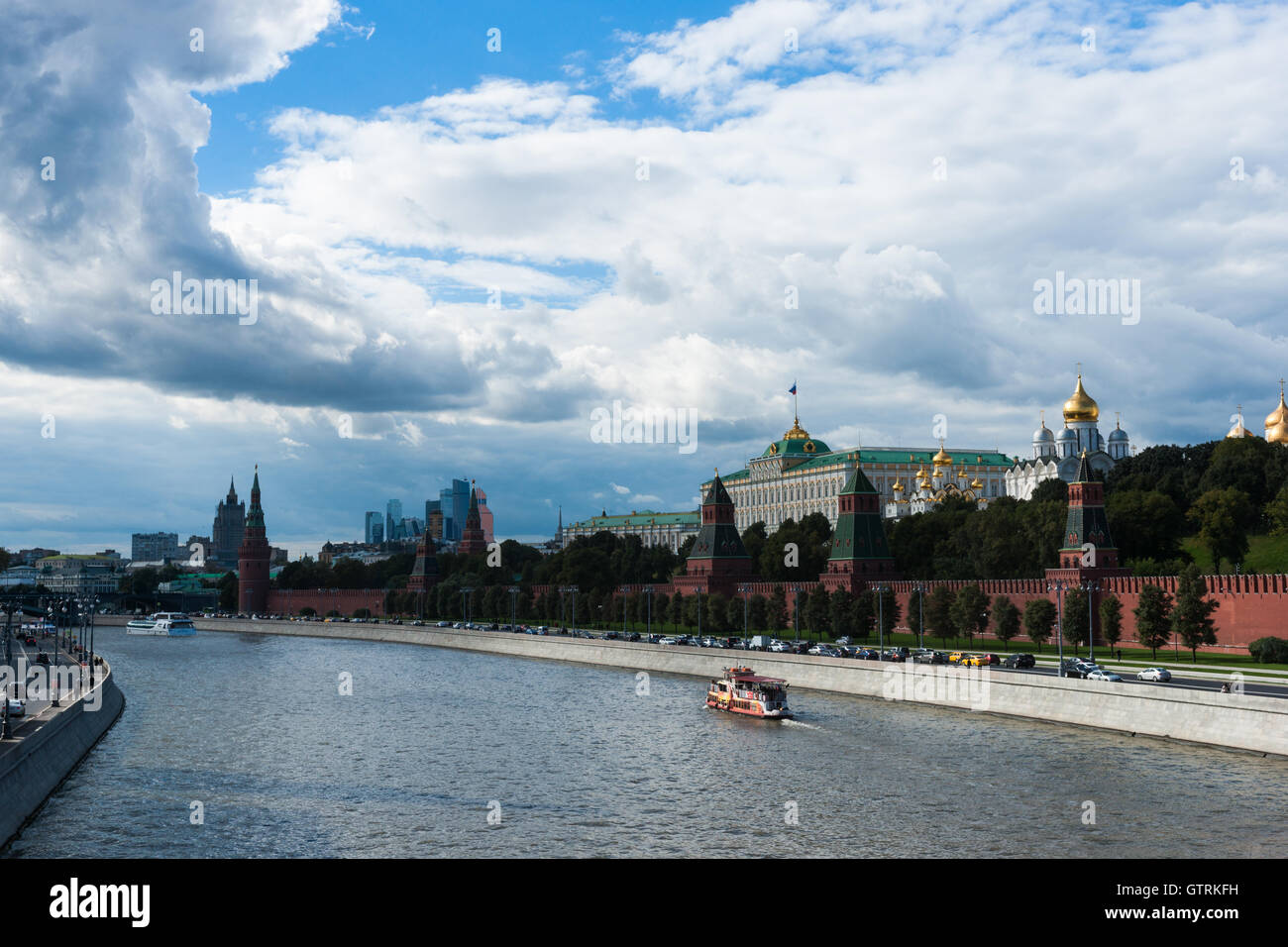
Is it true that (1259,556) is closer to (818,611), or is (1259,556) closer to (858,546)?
(858,546)

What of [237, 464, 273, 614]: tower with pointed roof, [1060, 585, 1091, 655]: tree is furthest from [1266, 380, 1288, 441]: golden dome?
[237, 464, 273, 614]: tower with pointed roof

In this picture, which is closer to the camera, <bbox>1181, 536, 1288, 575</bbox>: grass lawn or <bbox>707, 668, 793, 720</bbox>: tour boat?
→ <bbox>707, 668, 793, 720</bbox>: tour boat

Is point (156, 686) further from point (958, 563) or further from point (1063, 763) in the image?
point (958, 563)

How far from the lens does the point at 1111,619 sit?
183 ft

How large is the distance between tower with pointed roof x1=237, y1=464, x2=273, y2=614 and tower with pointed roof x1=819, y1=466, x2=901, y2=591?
93.7m

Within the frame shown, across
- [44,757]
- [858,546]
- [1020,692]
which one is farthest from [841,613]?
[44,757]

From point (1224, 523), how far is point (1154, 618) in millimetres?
28245

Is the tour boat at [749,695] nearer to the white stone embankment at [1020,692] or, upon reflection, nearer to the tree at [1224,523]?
the white stone embankment at [1020,692]

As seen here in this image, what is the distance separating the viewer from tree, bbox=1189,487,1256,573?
7681 cm

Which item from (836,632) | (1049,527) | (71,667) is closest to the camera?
(71,667)

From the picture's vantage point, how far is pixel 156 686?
60156 mm

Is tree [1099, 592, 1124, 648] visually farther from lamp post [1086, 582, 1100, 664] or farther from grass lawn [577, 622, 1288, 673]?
grass lawn [577, 622, 1288, 673]
